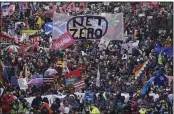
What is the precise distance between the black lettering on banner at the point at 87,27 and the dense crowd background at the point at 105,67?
16cm

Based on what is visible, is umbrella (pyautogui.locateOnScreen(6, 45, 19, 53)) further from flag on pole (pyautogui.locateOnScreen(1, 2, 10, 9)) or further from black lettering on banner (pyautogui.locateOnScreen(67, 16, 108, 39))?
black lettering on banner (pyautogui.locateOnScreen(67, 16, 108, 39))

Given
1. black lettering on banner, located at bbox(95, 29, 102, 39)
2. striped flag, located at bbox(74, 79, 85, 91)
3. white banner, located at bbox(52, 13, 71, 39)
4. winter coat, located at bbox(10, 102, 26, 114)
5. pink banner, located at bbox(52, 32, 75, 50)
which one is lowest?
winter coat, located at bbox(10, 102, 26, 114)

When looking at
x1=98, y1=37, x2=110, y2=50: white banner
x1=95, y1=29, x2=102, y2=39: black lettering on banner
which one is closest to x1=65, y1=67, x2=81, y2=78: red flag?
x1=98, y1=37, x2=110, y2=50: white banner

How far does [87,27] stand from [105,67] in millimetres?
1191

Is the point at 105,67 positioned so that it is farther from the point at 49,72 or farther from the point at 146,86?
the point at 49,72

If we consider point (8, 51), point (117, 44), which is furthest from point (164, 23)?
point (8, 51)

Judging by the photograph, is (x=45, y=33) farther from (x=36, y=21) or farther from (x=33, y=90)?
(x=33, y=90)

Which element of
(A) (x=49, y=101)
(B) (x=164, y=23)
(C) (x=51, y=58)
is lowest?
(A) (x=49, y=101)

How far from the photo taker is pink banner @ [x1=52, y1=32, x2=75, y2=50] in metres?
14.4

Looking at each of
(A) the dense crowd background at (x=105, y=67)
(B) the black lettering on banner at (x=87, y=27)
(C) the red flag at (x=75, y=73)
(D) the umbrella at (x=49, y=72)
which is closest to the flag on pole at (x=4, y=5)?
(A) the dense crowd background at (x=105, y=67)

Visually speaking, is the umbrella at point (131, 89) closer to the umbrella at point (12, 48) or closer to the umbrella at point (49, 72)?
the umbrella at point (49, 72)

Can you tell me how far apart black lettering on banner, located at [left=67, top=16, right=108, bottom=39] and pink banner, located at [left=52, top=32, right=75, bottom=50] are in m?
0.12

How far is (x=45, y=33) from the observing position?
14406 mm

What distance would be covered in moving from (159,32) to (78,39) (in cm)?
219
